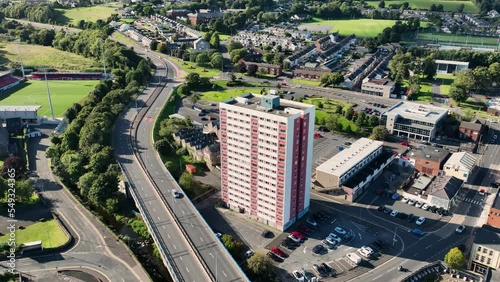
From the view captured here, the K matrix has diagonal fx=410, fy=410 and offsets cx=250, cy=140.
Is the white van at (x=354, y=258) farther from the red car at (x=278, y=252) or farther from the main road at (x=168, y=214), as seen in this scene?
the main road at (x=168, y=214)

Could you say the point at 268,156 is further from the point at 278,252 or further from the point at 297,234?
the point at 278,252

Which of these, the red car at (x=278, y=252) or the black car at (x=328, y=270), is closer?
the black car at (x=328, y=270)

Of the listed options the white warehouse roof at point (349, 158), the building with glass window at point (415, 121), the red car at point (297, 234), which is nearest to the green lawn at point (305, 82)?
the building with glass window at point (415, 121)

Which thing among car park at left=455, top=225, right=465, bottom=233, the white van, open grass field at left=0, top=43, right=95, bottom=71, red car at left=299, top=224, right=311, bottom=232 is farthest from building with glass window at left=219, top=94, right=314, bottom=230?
open grass field at left=0, top=43, right=95, bottom=71

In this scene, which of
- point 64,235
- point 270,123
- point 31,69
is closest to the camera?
point 270,123

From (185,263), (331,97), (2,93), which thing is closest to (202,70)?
(331,97)

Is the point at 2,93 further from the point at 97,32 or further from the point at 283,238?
the point at 283,238
